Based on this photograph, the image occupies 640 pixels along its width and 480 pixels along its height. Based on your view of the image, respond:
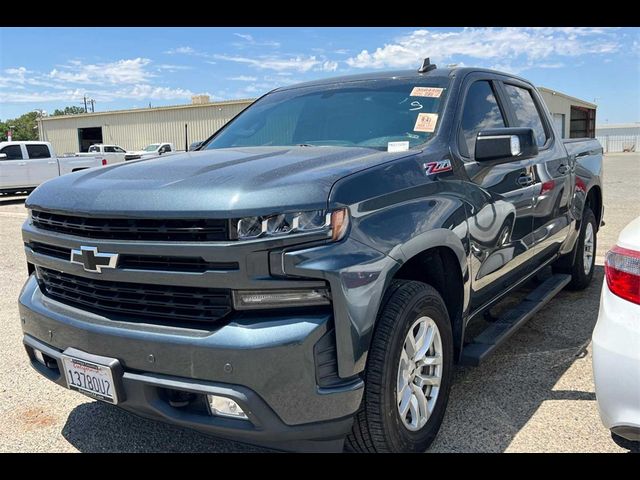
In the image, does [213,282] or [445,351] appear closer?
[213,282]

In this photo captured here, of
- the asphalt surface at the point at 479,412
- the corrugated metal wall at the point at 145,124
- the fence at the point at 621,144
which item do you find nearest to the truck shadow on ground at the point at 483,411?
the asphalt surface at the point at 479,412

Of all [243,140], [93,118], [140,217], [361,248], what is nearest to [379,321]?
[361,248]

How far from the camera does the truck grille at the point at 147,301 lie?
2.21 meters

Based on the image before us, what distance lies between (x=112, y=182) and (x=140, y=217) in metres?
0.40

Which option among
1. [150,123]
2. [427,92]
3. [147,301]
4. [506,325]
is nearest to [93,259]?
[147,301]

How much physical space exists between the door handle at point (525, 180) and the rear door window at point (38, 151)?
1780 cm

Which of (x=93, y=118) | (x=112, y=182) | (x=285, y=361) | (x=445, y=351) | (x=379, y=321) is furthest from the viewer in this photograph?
(x=93, y=118)

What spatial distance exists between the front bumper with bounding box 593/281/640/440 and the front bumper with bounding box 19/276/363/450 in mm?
937

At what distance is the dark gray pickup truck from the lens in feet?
6.98

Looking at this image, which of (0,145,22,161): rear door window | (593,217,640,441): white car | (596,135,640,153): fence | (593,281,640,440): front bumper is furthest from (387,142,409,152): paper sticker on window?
(596,135,640,153): fence

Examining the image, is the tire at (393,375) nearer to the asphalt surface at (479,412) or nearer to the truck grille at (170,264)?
the asphalt surface at (479,412)

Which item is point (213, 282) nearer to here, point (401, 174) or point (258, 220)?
point (258, 220)

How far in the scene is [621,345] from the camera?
7.00 feet

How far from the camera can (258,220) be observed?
2.15 meters
